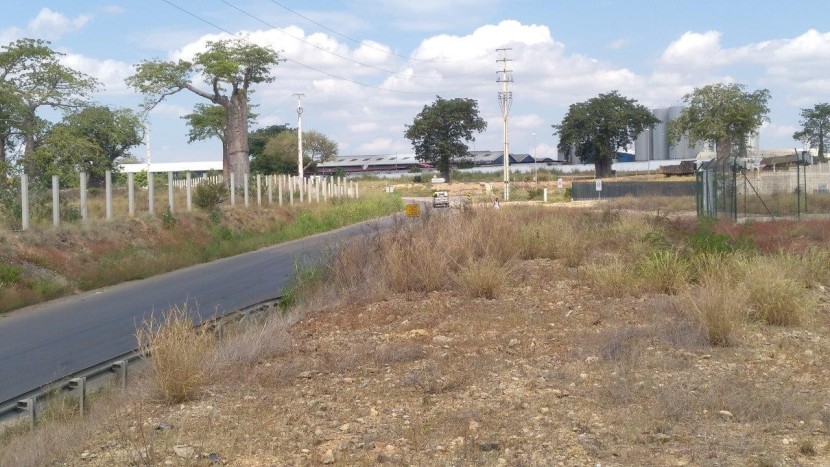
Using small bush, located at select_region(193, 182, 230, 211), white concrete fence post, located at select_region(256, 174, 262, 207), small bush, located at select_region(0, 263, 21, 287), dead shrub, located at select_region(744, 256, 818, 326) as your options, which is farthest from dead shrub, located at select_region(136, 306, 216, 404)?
white concrete fence post, located at select_region(256, 174, 262, 207)

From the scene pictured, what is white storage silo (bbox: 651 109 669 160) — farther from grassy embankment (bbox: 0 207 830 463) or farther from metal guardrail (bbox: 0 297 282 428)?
metal guardrail (bbox: 0 297 282 428)

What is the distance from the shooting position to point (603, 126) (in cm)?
9481

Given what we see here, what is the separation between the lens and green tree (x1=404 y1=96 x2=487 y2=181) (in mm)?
108812

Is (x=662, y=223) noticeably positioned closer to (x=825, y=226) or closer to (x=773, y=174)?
(x=825, y=226)

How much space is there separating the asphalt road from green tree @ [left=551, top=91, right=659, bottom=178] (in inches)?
2827

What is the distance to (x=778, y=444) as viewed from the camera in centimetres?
666

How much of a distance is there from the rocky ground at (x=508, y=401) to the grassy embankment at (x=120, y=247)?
37.9 ft

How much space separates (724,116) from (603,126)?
22.1 metres

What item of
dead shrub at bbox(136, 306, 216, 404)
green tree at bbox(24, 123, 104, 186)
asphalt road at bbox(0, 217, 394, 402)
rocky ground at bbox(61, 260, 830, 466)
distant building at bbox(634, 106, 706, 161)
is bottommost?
asphalt road at bbox(0, 217, 394, 402)

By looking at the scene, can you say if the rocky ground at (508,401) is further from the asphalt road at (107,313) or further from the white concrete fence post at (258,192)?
the white concrete fence post at (258,192)

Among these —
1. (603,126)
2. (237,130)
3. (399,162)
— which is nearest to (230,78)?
(237,130)

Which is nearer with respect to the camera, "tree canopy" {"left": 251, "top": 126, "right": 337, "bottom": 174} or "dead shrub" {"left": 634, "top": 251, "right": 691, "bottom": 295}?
"dead shrub" {"left": 634, "top": 251, "right": 691, "bottom": 295}

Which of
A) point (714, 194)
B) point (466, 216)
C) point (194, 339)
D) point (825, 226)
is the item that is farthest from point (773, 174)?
point (194, 339)

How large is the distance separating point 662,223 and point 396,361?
13031 mm
